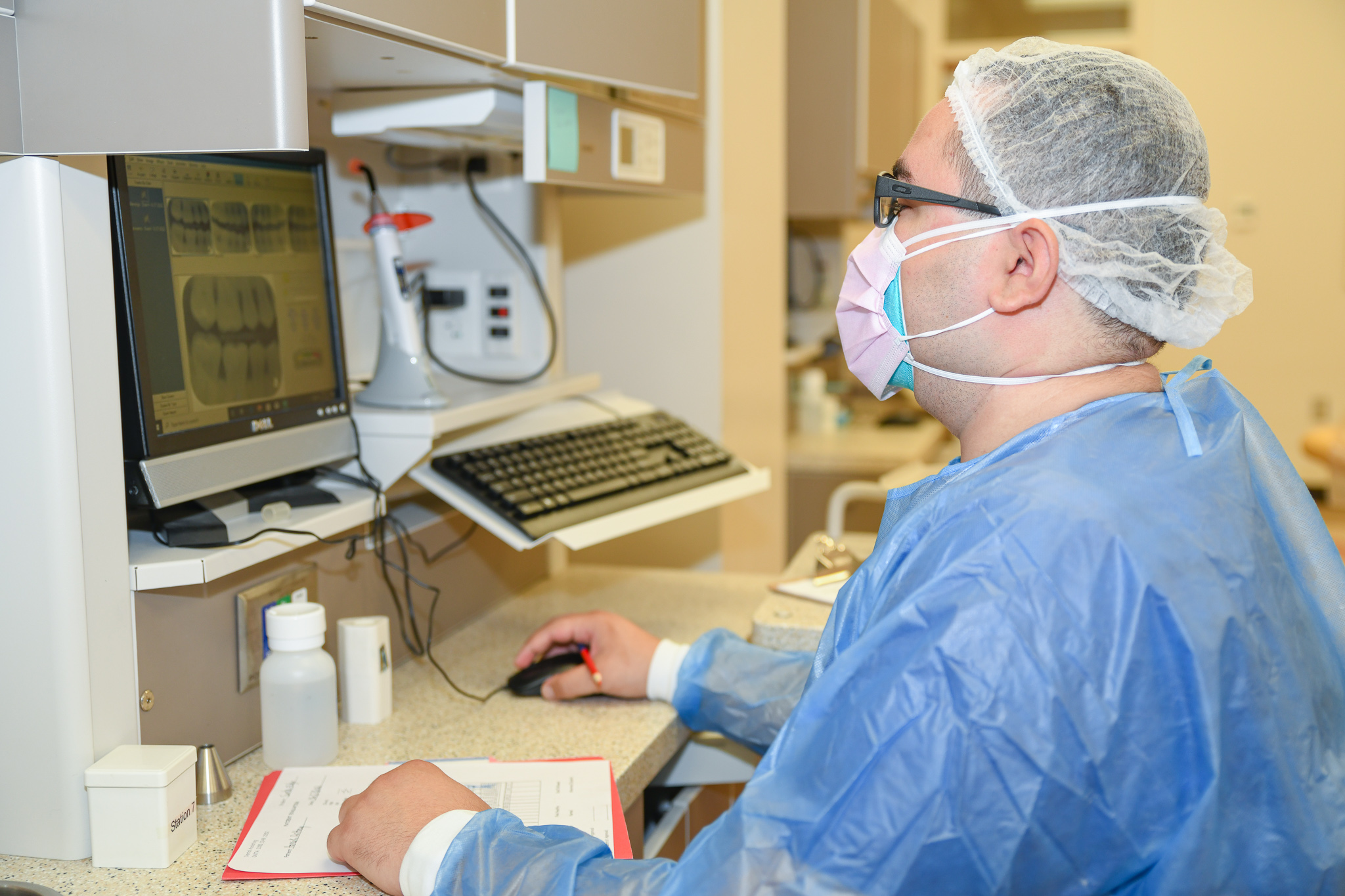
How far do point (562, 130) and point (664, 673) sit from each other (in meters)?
0.65

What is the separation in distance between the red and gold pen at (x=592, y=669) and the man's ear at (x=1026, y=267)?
0.62m

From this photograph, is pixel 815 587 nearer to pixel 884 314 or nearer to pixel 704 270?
pixel 884 314

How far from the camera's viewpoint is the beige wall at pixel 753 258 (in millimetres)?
2359

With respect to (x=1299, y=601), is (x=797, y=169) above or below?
above

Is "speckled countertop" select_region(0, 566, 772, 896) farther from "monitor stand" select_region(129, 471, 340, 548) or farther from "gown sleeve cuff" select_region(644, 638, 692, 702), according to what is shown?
"monitor stand" select_region(129, 471, 340, 548)

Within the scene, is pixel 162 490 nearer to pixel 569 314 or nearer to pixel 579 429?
pixel 579 429

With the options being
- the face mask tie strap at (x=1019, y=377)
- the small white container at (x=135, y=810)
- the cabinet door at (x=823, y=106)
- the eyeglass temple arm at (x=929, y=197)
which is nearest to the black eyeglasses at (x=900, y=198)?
the eyeglass temple arm at (x=929, y=197)

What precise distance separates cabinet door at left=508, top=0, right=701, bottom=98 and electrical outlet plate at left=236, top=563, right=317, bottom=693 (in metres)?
0.60

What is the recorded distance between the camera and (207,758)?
1009 mm

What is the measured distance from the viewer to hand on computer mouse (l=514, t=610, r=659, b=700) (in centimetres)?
124

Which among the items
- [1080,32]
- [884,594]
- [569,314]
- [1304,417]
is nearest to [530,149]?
[884,594]

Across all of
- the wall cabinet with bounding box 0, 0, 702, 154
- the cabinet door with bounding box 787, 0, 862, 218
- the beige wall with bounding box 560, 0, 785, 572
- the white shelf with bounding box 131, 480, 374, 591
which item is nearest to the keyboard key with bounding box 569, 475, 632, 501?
the white shelf with bounding box 131, 480, 374, 591

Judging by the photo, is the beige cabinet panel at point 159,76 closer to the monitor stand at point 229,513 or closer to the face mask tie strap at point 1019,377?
the monitor stand at point 229,513

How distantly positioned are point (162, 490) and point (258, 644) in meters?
0.20
